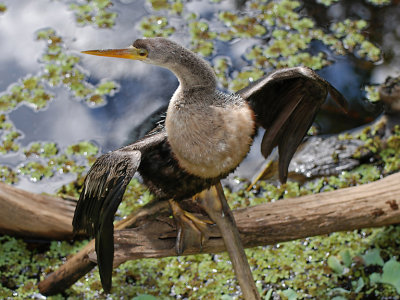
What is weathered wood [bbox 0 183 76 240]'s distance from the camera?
3.06m

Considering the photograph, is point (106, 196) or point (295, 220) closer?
point (106, 196)

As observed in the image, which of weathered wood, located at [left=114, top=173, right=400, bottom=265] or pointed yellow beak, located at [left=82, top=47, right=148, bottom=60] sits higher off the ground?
pointed yellow beak, located at [left=82, top=47, right=148, bottom=60]

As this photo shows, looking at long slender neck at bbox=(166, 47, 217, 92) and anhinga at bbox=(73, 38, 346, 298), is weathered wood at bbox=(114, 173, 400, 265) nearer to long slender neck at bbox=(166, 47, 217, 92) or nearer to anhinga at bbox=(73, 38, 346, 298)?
anhinga at bbox=(73, 38, 346, 298)

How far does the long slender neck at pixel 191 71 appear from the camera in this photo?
2.21 meters

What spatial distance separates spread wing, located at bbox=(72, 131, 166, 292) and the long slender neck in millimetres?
342

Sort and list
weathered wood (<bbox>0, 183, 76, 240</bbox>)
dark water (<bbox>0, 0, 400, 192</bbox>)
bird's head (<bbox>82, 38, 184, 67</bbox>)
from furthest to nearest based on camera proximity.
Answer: dark water (<bbox>0, 0, 400, 192</bbox>)
weathered wood (<bbox>0, 183, 76, 240</bbox>)
bird's head (<bbox>82, 38, 184, 67</bbox>)

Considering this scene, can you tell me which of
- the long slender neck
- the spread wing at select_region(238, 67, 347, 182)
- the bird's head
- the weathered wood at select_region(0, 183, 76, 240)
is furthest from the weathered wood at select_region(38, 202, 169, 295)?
the bird's head

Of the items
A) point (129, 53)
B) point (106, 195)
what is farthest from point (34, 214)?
point (129, 53)

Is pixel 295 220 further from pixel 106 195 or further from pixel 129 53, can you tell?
pixel 129 53

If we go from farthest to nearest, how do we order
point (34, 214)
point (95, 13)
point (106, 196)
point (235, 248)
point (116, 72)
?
point (95, 13), point (116, 72), point (34, 214), point (235, 248), point (106, 196)

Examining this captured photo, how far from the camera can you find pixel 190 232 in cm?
262

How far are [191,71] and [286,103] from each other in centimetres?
67

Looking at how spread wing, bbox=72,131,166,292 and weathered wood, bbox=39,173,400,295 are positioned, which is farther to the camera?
weathered wood, bbox=39,173,400,295

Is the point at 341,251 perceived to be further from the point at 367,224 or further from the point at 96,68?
the point at 96,68
